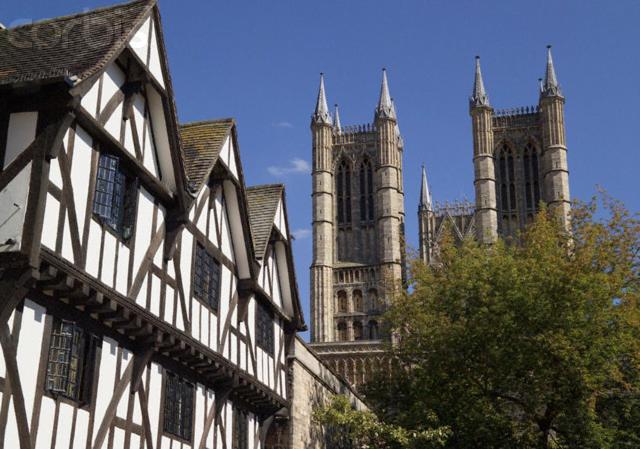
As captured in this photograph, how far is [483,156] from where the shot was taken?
295 ft

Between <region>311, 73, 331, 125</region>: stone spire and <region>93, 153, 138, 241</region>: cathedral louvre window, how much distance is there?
3139 inches

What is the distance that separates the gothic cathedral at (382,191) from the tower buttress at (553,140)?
101 mm

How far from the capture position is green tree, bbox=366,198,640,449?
21719mm

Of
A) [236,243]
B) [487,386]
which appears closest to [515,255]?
[487,386]

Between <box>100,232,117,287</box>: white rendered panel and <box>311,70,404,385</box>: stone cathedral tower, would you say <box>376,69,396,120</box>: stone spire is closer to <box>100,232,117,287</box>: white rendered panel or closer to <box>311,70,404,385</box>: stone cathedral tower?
<box>311,70,404,385</box>: stone cathedral tower

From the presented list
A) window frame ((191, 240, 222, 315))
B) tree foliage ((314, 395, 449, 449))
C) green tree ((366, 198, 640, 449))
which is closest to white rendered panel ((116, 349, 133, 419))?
window frame ((191, 240, 222, 315))

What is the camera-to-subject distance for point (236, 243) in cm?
1844

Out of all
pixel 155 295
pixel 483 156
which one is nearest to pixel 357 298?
pixel 483 156

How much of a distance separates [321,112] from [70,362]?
272 feet

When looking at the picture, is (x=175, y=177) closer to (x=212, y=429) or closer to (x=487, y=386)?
(x=212, y=429)

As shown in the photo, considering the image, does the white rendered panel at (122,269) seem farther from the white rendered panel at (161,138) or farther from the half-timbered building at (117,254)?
the white rendered panel at (161,138)

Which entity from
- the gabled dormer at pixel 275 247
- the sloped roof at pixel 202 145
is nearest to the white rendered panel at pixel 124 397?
the sloped roof at pixel 202 145

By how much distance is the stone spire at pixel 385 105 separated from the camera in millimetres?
93250

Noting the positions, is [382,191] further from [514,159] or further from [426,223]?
[514,159]
